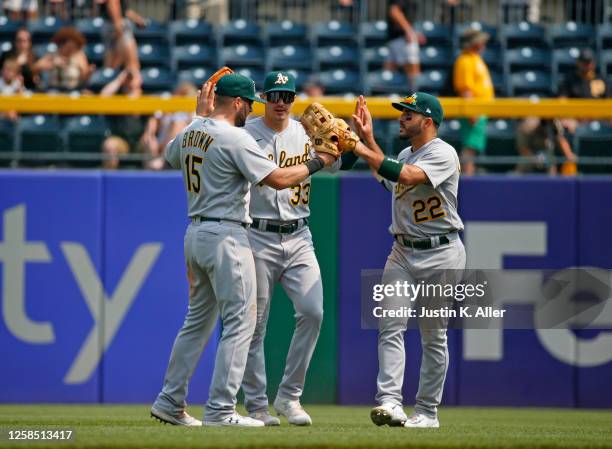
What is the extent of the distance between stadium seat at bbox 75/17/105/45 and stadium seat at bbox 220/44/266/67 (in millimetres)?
1482

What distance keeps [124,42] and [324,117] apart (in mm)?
6428

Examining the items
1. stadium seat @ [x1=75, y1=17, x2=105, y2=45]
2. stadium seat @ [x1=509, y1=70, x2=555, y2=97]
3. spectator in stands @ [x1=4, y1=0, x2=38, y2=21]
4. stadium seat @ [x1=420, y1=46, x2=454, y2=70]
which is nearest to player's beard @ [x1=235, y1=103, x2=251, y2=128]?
stadium seat @ [x1=509, y1=70, x2=555, y2=97]

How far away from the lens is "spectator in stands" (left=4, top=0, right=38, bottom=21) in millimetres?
14633

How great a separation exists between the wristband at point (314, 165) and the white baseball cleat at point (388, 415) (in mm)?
1410

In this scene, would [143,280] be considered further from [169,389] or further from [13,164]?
[169,389]

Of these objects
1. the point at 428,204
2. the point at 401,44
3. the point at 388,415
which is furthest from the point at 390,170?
the point at 401,44

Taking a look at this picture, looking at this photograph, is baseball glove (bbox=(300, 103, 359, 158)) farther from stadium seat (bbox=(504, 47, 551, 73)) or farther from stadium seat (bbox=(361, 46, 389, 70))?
stadium seat (bbox=(504, 47, 551, 73))

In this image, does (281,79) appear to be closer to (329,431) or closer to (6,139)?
(329,431)

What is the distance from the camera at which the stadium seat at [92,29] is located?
47.6 ft

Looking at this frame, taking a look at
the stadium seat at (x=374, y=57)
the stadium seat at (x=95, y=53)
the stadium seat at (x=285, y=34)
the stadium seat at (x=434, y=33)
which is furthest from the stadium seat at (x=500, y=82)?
the stadium seat at (x=95, y=53)

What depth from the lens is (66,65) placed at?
1234 cm

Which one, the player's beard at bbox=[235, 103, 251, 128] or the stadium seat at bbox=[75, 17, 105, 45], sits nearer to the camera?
the player's beard at bbox=[235, 103, 251, 128]

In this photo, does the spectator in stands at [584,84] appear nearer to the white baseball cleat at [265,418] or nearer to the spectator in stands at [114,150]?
the spectator in stands at [114,150]

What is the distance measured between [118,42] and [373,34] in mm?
3254
